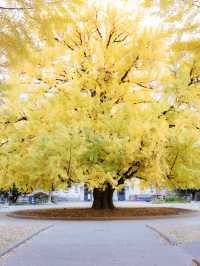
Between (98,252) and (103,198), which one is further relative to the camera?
(103,198)

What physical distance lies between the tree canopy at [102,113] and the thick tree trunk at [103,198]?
260 cm

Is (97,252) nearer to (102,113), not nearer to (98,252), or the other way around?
(98,252)

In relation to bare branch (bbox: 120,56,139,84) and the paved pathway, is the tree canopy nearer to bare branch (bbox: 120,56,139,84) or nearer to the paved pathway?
bare branch (bbox: 120,56,139,84)

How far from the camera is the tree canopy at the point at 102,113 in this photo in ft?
85.1

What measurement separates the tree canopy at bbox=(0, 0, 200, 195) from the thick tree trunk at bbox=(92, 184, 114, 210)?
260 centimetres

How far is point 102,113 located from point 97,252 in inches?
648

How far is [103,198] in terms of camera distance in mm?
31109

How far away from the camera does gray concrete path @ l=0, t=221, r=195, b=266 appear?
10.4 m

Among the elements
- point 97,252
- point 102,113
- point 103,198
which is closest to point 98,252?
point 97,252

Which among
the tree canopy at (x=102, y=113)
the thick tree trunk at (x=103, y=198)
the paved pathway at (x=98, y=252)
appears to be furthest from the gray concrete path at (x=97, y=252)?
the thick tree trunk at (x=103, y=198)

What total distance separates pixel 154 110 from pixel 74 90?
4608 mm

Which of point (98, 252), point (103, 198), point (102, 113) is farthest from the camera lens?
point (103, 198)

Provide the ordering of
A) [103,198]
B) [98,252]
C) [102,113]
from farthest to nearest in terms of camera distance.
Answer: [103,198]
[102,113]
[98,252]

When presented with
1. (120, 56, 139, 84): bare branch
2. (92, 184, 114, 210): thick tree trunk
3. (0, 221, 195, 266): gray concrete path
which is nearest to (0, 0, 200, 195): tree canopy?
(120, 56, 139, 84): bare branch
